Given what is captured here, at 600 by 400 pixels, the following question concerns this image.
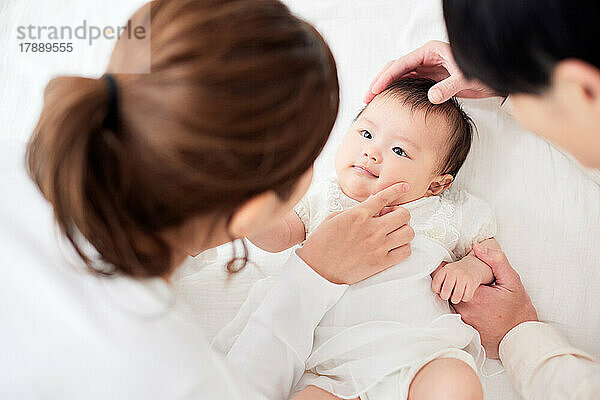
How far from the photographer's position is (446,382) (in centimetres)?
83

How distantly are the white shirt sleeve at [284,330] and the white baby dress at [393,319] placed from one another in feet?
0.11

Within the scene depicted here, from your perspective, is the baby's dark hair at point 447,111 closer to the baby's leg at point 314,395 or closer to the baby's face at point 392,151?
the baby's face at point 392,151

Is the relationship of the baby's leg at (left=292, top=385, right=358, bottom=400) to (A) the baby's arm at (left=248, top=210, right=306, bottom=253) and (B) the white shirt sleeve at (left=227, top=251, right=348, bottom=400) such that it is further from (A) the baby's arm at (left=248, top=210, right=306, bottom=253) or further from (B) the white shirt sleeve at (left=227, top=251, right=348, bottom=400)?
(A) the baby's arm at (left=248, top=210, right=306, bottom=253)

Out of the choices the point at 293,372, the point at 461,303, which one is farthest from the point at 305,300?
the point at 461,303

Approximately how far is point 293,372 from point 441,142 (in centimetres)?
43

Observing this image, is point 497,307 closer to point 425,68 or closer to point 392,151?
point 392,151

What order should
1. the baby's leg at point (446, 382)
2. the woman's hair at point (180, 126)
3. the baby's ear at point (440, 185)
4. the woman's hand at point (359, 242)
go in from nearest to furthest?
the woman's hair at point (180, 126)
the baby's leg at point (446, 382)
the woman's hand at point (359, 242)
the baby's ear at point (440, 185)

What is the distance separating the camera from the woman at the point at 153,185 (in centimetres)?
53

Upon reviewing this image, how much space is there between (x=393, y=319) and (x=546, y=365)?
0.22 m

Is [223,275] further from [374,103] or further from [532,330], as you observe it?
[532,330]

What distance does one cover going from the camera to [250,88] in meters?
0.54

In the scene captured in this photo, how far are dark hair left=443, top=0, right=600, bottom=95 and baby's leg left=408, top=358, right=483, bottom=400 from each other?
0.40m

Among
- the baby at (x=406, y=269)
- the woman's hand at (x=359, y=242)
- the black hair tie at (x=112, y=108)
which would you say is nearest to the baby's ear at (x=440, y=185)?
the baby at (x=406, y=269)

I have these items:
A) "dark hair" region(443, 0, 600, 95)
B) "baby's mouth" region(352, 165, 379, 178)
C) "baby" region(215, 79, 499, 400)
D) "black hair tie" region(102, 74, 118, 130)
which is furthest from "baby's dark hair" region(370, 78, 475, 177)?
"black hair tie" region(102, 74, 118, 130)
